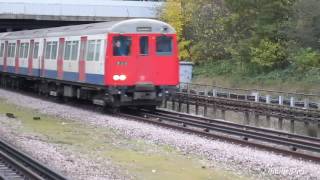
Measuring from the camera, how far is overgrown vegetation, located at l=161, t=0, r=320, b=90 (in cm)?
3481

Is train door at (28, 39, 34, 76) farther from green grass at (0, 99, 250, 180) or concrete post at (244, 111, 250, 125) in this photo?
concrete post at (244, 111, 250, 125)

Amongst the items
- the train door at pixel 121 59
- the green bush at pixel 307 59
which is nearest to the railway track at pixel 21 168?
the train door at pixel 121 59

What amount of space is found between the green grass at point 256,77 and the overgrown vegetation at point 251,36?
71 mm

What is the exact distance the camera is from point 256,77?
39.5m

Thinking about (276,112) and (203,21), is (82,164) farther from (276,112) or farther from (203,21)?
(203,21)

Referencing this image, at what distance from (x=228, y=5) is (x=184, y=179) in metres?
32.0

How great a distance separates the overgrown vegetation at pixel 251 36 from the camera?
3481 cm

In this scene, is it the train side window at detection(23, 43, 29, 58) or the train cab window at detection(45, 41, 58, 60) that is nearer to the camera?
the train cab window at detection(45, 41, 58, 60)

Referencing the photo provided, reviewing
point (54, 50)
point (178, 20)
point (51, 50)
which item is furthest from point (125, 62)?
point (178, 20)

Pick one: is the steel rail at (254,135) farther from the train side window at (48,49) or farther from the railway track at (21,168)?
the train side window at (48,49)

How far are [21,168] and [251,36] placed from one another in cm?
3104

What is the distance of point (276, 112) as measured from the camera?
24359mm

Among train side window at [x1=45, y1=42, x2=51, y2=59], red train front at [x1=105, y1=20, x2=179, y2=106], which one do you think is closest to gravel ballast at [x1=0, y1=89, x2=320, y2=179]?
red train front at [x1=105, y1=20, x2=179, y2=106]

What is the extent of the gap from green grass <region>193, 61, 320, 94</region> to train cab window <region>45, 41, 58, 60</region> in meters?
12.1
